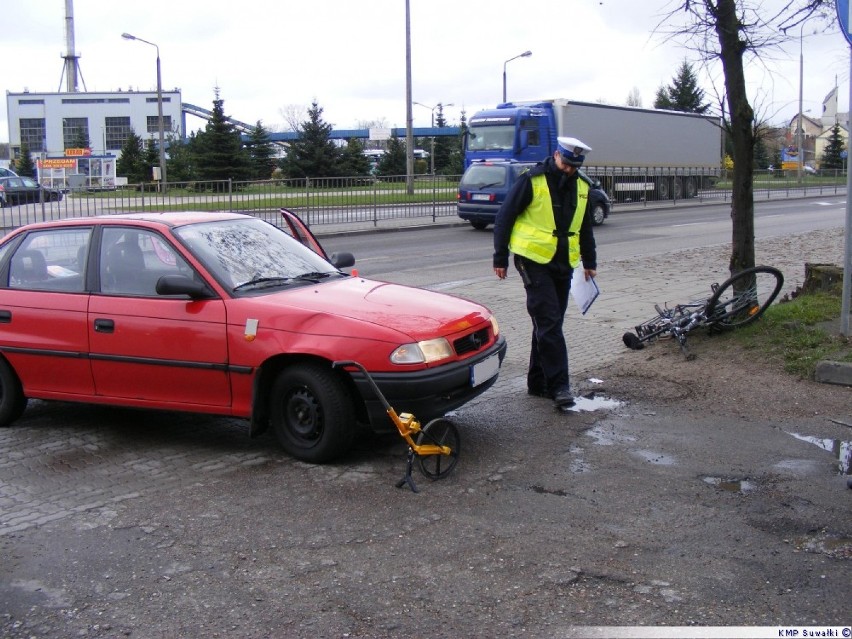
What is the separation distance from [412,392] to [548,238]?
1968 mm

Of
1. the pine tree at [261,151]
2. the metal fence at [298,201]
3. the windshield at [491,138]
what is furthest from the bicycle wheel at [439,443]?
the pine tree at [261,151]

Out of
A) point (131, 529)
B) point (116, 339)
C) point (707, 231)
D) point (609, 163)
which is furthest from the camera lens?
point (609, 163)

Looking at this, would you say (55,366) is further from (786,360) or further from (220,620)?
(786,360)

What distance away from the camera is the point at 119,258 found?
5.99 metres

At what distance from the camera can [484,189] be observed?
2459 cm

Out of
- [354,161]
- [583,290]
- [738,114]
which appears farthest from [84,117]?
[583,290]

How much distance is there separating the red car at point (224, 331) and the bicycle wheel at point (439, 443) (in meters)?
0.11

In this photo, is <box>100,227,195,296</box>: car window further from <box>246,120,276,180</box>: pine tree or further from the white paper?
<box>246,120,276,180</box>: pine tree

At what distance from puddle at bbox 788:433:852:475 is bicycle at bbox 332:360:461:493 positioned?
7.31ft

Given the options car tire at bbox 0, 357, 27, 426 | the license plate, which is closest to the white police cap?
the license plate

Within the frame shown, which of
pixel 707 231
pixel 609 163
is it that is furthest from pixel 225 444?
pixel 609 163

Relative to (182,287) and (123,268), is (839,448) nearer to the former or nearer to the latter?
(182,287)

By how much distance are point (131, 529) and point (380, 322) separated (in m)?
1.77

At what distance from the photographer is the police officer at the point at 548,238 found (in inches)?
257
